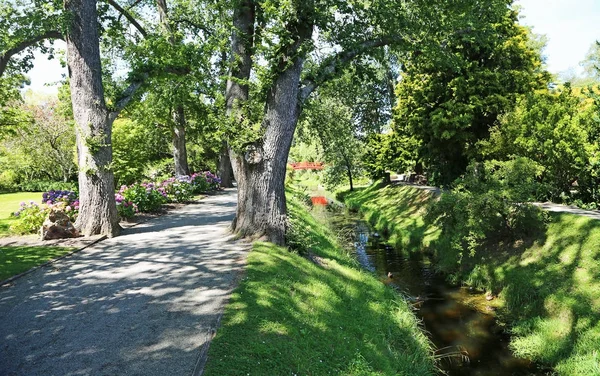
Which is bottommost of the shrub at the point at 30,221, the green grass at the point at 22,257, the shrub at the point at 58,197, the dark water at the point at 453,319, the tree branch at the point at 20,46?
the dark water at the point at 453,319

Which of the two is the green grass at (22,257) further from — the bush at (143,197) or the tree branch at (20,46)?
the tree branch at (20,46)

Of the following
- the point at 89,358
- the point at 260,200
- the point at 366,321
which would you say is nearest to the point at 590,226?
the point at 366,321

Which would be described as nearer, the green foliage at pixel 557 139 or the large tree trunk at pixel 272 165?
the large tree trunk at pixel 272 165

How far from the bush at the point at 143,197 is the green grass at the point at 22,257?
15.0 feet

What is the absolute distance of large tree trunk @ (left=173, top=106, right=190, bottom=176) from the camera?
2127cm

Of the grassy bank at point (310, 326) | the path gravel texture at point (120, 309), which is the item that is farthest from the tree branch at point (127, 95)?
the grassy bank at point (310, 326)

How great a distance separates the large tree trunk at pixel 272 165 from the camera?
29.1ft

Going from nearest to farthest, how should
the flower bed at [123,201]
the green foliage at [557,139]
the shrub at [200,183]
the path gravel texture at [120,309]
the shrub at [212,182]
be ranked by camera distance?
the path gravel texture at [120,309] < the flower bed at [123,201] < the green foliage at [557,139] < the shrub at [200,183] < the shrub at [212,182]

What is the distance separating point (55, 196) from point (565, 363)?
48.0 ft

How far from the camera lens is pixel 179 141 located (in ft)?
72.3

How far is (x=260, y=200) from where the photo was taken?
9.12 m

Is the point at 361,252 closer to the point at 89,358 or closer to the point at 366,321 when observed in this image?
the point at 366,321

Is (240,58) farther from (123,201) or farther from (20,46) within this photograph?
(123,201)

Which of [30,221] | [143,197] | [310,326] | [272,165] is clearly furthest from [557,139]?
[30,221]
